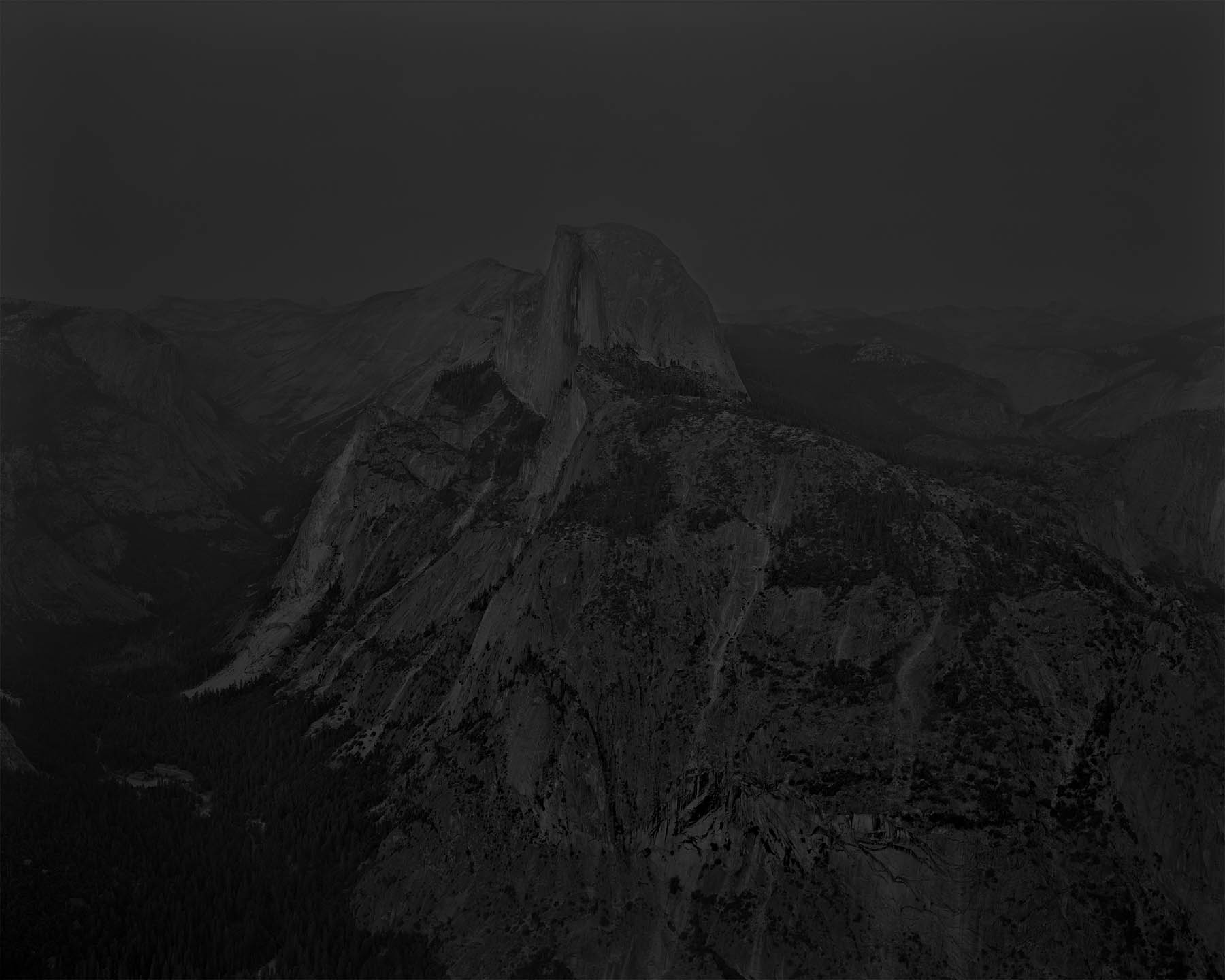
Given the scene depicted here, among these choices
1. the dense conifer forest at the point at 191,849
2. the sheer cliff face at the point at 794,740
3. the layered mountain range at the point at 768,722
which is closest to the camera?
the sheer cliff face at the point at 794,740

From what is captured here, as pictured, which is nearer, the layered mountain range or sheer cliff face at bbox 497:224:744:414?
the layered mountain range

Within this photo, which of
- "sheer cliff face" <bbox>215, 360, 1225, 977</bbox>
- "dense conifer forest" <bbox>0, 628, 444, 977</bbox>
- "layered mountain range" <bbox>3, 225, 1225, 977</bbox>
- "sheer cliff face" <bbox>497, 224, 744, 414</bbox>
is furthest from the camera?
"sheer cliff face" <bbox>497, 224, 744, 414</bbox>

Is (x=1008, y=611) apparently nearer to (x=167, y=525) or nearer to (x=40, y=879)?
(x=40, y=879)

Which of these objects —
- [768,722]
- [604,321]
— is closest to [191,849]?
[768,722]

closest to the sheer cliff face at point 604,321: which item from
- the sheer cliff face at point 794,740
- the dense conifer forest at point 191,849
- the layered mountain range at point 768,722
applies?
the layered mountain range at point 768,722

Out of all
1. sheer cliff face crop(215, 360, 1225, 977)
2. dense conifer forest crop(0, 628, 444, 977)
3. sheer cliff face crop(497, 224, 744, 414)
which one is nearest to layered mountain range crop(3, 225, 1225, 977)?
sheer cliff face crop(215, 360, 1225, 977)

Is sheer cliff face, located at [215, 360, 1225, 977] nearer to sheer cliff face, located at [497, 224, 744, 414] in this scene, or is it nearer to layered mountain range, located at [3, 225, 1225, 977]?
layered mountain range, located at [3, 225, 1225, 977]

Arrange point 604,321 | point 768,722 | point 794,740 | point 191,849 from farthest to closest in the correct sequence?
point 604,321 < point 191,849 < point 768,722 < point 794,740

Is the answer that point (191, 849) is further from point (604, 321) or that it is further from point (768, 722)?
point (604, 321)

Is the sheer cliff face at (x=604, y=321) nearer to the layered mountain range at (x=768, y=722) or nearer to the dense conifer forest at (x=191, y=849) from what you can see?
the layered mountain range at (x=768, y=722)
